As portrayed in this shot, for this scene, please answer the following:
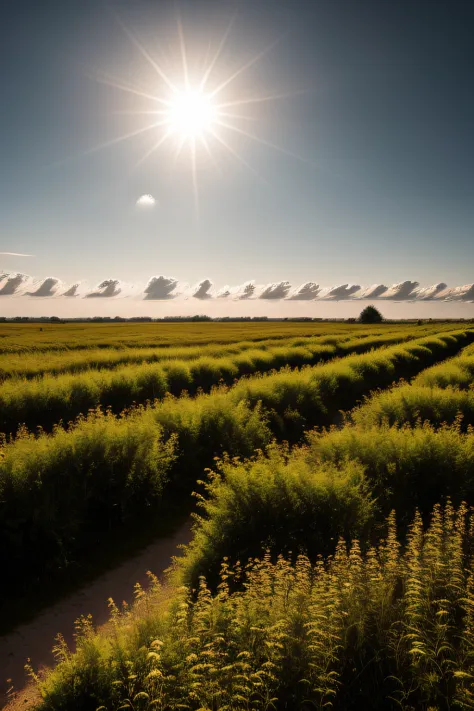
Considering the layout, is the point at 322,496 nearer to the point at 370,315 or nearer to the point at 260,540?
the point at 260,540

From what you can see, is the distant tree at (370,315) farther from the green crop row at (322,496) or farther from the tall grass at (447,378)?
the green crop row at (322,496)

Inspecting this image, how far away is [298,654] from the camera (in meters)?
3.32

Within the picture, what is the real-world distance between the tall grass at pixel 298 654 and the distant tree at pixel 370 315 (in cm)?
11117

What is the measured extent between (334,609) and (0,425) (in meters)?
11.8

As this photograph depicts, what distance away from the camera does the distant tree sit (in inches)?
4286

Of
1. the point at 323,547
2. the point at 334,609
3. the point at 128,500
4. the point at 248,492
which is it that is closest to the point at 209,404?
the point at 128,500

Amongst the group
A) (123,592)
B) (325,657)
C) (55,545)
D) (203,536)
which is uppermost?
(325,657)

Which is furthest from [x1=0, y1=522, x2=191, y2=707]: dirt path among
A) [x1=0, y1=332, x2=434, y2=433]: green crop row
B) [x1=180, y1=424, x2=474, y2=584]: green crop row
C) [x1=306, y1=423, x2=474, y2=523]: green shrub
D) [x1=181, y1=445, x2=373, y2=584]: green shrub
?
[x1=0, y1=332, x2=434, y2=433]: green crop row

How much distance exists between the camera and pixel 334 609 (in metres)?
3.58

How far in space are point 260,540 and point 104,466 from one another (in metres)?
3.71

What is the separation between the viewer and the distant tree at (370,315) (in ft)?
357

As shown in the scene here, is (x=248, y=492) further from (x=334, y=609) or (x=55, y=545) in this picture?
(x=55, y=545)

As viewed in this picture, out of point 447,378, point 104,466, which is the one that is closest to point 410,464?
point 104,466

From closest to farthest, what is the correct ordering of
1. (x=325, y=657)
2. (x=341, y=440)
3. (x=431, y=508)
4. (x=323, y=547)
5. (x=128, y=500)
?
(x=325, y=657), (x=323, y=547), (x=431, y=508), (x=128, y=500), (x=341, y=440)
